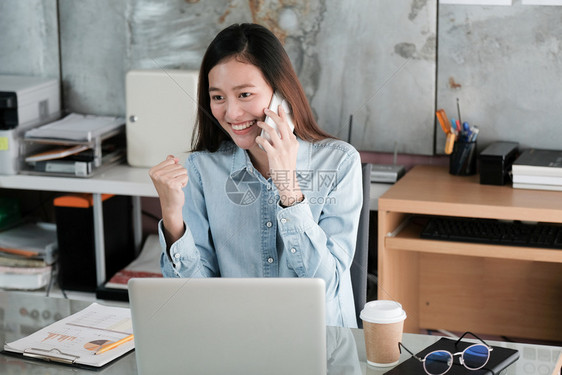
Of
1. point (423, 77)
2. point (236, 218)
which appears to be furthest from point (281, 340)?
point (423, 77)

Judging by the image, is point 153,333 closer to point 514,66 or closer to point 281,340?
point 281,340

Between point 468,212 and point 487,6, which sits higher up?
point 487,6

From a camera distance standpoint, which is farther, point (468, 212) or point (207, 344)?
point (468, 212)

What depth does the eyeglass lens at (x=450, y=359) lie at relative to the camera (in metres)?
1.27

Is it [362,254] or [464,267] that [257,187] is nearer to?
[362,254]

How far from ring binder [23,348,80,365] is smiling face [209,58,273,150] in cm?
59

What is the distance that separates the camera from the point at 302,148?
1.80 metres

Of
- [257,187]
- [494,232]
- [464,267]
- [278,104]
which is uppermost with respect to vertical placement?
[278,104]

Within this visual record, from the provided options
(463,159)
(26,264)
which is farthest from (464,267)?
(26,264)

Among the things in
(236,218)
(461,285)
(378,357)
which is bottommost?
(461,285)

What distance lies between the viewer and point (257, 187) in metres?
1.79

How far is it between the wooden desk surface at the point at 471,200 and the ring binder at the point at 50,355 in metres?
1.15

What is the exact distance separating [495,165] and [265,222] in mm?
959

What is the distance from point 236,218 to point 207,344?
2.00ft
